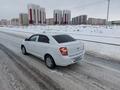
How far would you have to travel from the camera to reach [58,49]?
4902 mm

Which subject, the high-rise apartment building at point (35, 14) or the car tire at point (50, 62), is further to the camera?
the high-rise apartment building at point (35, 14)

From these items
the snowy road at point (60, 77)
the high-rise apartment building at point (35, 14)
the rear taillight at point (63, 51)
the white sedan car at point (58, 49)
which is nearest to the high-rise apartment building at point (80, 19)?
the high-rise apartment building at point (35, 14)

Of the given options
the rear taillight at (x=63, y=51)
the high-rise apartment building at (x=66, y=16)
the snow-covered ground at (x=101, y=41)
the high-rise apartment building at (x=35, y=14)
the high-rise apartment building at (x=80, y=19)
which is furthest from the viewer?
the high-rise apartment building at (x=80, y=19)

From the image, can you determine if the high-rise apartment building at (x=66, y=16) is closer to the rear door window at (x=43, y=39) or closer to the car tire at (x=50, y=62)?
the rear door window at (x=43, y=39)

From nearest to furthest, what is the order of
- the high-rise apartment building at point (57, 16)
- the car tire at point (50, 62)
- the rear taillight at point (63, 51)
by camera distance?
the rear taillight at point (63, 51) < the car tire at point (50, 62) < the high-rise apartment building at point (57, 16)

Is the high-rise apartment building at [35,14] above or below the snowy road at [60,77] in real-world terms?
above

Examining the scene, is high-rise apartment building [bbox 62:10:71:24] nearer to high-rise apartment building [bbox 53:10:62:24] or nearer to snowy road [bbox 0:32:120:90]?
high-rise apartment building [bbox 53:10:62:24]

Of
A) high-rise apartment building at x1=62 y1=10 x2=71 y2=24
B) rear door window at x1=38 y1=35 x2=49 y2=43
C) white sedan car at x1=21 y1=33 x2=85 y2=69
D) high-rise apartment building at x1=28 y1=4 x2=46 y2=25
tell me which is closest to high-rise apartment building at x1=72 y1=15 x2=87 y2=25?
high-rise apartment building at x1=62 y1=10 x2=71 y2=24

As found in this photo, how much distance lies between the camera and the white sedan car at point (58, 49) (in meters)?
4.92

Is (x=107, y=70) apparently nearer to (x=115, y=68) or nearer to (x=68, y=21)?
(x=115, y=68)

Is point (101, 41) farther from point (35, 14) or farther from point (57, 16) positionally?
point (57, 16)

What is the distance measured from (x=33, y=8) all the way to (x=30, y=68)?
69132mm

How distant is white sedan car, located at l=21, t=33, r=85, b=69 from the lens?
4.92m

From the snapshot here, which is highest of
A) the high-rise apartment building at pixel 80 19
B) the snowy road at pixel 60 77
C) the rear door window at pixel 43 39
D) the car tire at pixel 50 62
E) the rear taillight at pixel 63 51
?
the high-rise apartment building at pixel 80 19
